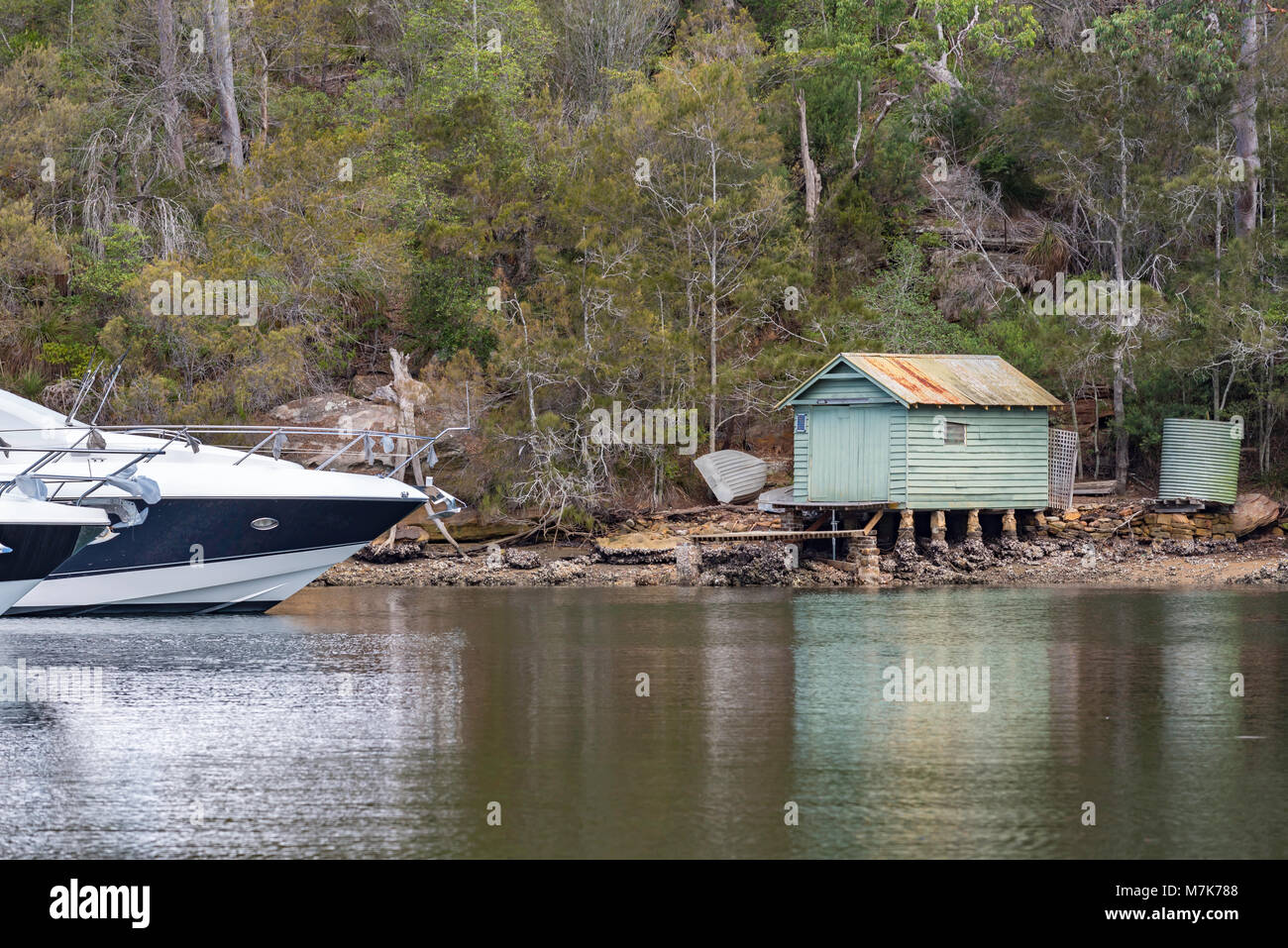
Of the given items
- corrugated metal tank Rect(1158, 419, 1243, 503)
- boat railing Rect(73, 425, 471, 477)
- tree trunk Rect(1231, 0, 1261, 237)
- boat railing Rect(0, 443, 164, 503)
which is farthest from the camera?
tree trunk Rect(1231, 0, 1261, 237)

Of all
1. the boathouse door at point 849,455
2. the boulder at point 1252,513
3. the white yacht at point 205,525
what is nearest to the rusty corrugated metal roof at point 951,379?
the boathouse door at point 849,455

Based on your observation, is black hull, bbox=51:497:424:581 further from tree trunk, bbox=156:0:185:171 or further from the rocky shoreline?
tree trunk, bbox=156:0:185:171

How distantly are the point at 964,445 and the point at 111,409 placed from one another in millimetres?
22742

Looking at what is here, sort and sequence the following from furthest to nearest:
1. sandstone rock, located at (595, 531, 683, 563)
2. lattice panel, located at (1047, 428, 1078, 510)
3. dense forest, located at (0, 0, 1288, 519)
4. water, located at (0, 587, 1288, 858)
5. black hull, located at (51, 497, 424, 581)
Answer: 1. dense forest, located at (0, 0, 1288, 519)
2. lattice panel, located at (1047, 428, 1078, 510)
3. sandstone rock, located at (595, 531, 683, 563)
4. black hull, located at (51, 497, 424, 581)
5. water, located at (0, 587, 1288, 858)

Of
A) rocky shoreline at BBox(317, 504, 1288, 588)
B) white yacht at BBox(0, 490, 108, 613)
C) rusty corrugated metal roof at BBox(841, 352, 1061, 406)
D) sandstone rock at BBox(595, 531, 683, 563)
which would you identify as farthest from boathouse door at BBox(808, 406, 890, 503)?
white yacht at BBox(0, 490, 108, 613)

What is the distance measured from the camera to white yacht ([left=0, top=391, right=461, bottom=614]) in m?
29.0

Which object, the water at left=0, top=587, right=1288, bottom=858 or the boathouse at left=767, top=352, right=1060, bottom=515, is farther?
the boathouse at left=767, top=352, right=1060, bottom=515

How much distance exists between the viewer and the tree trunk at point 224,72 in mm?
48000

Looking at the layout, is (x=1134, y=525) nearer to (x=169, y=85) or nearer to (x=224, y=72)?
(x=224, y=72)

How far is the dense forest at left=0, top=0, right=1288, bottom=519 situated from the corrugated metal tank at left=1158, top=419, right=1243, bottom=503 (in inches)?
45.8

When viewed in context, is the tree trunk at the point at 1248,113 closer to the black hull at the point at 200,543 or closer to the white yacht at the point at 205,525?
the white yacht at the point at 205,525

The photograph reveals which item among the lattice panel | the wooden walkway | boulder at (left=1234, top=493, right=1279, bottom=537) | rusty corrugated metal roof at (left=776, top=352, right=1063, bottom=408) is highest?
rusty corrugated metal roof at (left=776, top=352, right=1063, bottom=408)

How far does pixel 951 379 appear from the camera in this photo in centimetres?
3638

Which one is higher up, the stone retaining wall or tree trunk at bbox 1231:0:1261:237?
tree trunk at bbox 1231:0:1261:237
